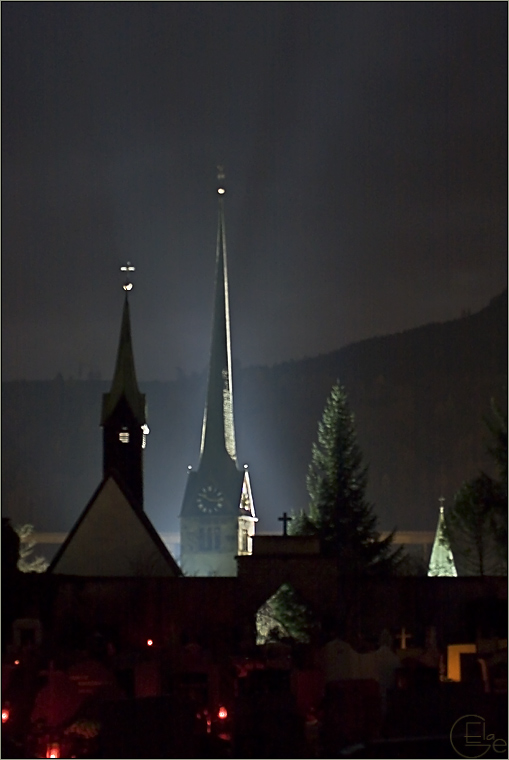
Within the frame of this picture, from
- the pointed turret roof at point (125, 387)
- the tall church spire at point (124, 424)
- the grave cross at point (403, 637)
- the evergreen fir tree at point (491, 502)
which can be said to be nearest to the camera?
the grave cross at point (403, 637)

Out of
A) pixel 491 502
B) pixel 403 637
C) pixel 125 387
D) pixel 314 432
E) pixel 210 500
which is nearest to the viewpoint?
pixel 403 637

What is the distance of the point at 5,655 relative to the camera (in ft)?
91.2

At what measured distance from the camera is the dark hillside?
98.2m

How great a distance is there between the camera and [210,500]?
263ft

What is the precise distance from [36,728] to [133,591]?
1628cm

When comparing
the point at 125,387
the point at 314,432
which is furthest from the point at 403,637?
the point at 314,432

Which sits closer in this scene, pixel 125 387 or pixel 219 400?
pixel 125 387

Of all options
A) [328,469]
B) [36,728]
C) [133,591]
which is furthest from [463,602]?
[328,469]

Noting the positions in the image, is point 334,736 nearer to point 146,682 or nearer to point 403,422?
point 146,682

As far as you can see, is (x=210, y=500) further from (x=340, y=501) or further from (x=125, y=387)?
(x=125, y=387)

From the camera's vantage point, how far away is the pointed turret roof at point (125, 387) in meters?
58.6

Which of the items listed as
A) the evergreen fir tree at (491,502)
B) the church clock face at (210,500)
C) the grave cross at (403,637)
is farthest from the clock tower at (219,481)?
the grave cross at (403,637)

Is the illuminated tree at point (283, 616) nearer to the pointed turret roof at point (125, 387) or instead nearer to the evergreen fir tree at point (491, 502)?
the evergreen fir tree at point (491, 502)

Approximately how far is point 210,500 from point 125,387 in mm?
21916
